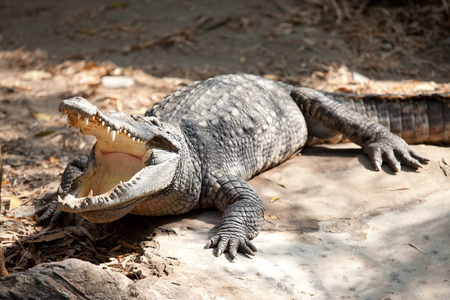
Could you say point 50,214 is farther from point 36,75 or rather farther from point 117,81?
point 36,75

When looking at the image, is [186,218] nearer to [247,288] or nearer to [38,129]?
[247,288]

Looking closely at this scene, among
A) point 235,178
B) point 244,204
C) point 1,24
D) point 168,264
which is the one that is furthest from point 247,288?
point 1,24

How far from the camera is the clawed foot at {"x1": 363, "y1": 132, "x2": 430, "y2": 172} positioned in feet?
13.5

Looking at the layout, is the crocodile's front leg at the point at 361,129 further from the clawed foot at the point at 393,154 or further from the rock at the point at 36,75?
the rock at the point at 36,75

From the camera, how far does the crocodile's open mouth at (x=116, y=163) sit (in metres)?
2.86

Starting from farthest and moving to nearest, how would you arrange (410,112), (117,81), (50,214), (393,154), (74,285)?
(117,81), (410,112), (393,154), (50,214), (74,285)

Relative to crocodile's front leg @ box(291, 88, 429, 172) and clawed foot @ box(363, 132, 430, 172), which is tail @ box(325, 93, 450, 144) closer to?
crocodile's front leg @ box(291, 88, 429, 172)

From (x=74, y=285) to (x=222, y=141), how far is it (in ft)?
6.51

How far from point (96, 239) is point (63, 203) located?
2.70ft

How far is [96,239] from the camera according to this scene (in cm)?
360

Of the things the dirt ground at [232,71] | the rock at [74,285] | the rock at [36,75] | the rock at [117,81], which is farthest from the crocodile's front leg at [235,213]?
the rock at [36,75]

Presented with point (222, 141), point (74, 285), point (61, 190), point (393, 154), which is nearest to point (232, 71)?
point (222, 141)

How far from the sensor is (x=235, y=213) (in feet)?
11.2

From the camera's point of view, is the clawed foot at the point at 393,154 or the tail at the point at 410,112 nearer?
the clawed foot at the point at 393,154
